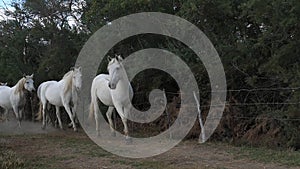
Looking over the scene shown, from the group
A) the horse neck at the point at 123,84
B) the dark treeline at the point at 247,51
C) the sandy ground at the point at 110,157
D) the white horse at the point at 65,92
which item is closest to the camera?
the sandy ground at the point at 110,157

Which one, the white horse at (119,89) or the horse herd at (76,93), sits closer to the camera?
the white horse at (119,89)

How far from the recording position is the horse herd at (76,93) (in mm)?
8041

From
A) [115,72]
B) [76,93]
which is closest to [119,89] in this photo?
[115,72]

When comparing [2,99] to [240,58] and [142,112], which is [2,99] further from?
[240,58]

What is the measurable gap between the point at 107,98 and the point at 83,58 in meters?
3.00

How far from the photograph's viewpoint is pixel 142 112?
34.7 ft

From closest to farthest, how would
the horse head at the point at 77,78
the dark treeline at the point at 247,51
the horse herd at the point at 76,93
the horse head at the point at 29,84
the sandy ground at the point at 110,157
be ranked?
the sandy ground at the point at 110,157
the dark treeline at the point at 247,51
the horse herd at the point at 76,93
the horse head at the point at 77,78
the horse head at the point at 29,84

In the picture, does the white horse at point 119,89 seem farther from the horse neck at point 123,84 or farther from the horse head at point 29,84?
the horse head at point 29,84

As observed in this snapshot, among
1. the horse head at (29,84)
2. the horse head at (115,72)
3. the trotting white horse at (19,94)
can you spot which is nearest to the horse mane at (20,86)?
the trotting white horse at (19,94)

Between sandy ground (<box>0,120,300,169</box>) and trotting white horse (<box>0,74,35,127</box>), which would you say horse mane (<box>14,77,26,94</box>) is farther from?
sandy ground (<box>0,120,300,169</box>)

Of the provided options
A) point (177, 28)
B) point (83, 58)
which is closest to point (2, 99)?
point (83, 58)

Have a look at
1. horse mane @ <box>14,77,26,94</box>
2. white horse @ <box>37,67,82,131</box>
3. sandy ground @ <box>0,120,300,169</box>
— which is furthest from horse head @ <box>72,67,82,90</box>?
horse mane @ <box>14,77,26,94</box>

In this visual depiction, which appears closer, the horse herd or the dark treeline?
the dark treeline

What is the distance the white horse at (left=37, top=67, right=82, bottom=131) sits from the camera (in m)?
10.3
